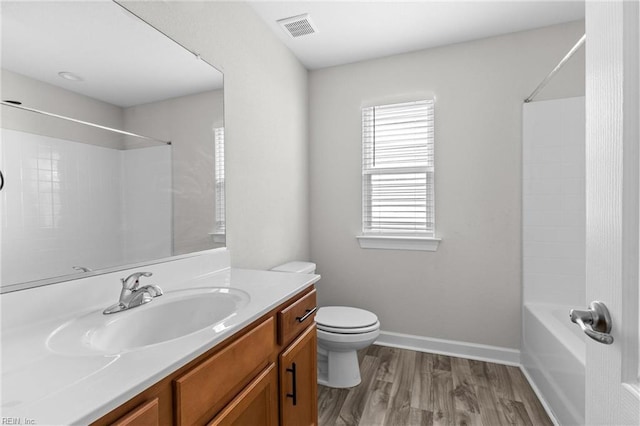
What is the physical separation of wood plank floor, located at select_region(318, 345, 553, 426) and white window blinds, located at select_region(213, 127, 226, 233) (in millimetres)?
1249

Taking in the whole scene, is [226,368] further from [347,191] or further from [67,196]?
[347,191]

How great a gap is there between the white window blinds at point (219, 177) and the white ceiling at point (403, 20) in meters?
0.95

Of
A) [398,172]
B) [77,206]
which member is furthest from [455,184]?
[77,206]

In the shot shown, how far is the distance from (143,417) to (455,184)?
2410 mm

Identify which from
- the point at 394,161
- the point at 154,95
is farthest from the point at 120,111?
the point at 394,161

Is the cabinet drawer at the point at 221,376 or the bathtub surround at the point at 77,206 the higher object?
the bathtub surround at the point at 77,206

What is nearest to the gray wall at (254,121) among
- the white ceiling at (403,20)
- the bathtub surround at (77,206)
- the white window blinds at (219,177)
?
the white window blinds at (219,177)

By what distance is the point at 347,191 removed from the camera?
8.98 ft

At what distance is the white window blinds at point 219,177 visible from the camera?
1669 mm

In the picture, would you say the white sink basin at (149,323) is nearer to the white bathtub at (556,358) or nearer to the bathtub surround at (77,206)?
the bathtub surround at (77,206)

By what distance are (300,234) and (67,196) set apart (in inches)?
71.7

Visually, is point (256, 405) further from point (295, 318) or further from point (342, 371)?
point (342, 371)

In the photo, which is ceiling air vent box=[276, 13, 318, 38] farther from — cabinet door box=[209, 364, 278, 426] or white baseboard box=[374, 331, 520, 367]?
white baseboard box=[374, 331, 520, 367]

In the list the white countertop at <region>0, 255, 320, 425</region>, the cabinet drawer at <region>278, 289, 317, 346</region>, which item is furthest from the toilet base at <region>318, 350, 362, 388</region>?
the white countertop at <region>0, 255, 320, 425</region>
